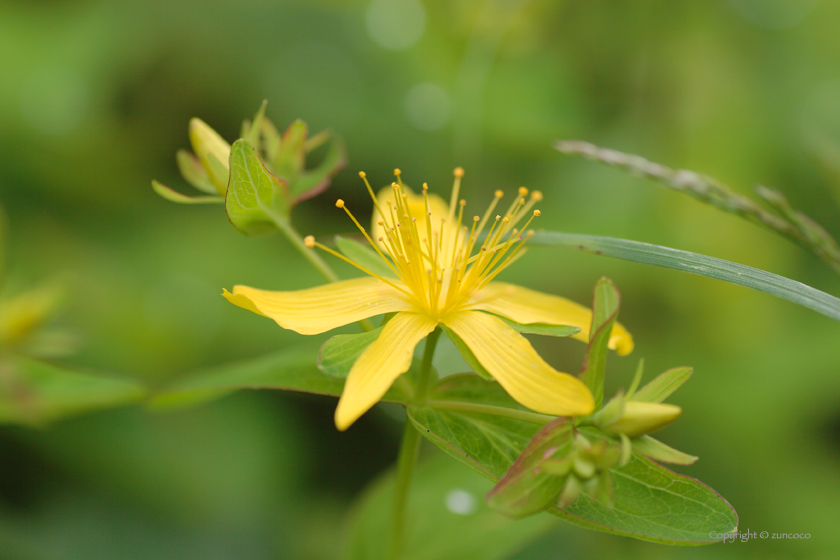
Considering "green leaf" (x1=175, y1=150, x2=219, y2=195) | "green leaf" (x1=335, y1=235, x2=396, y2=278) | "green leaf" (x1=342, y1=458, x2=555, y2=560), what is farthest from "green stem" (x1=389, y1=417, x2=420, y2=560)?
"green leaf" (x1=175, y1=150, x2=219, y2=195)

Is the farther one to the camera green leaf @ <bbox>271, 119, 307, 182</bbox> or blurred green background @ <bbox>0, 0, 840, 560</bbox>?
blurred green background @ <bbox>0, 0, 840, 560</bbox>

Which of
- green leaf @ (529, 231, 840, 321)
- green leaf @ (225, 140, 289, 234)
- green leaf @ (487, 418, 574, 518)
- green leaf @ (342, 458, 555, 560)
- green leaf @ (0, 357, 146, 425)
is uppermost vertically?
green leaf @ (529, 231, 840, 321)

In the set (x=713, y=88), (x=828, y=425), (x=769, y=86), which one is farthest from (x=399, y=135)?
(x=828, y=425)

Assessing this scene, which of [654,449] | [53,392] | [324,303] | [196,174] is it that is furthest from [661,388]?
[53,392]

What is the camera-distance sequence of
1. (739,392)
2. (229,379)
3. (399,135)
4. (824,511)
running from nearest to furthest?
(229,379), (824,511), (739,392), (399,135)

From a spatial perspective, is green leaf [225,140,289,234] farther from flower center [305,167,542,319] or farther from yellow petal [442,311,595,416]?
yellow petal [442,311,595,416]

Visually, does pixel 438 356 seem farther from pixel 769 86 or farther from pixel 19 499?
pixel 769 86

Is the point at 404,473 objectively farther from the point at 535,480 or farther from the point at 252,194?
the point at 252,194

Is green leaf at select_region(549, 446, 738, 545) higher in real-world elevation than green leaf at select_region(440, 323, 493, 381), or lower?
lower
